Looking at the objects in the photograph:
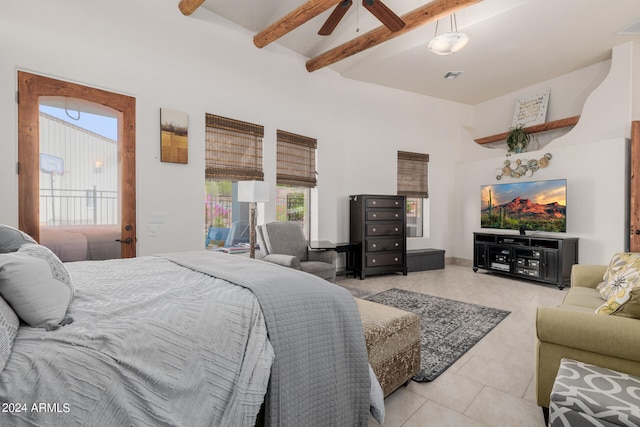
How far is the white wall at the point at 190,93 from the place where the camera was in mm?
2693

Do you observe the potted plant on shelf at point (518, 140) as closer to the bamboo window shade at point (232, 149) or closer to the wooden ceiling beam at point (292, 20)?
the wooden ceiling beam at point (292, 20)

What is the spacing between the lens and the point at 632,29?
4059 mm

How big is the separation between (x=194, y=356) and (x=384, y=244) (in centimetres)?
444

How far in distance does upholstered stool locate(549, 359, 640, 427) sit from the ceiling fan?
9.69 ft

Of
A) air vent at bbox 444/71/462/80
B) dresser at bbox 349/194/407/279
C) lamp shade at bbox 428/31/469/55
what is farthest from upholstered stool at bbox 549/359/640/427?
air vent at bbox 444/71/462/80

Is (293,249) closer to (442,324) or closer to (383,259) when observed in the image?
(383,259)

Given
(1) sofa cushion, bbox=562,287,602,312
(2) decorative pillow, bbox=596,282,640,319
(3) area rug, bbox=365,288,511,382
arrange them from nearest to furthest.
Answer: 1. (2) decorative pillow, bbox=596,282,640,319
2. (1) sofa cushion, bbox=562,287,602,312
3. (3) area rug, bbox=365,288,511,382

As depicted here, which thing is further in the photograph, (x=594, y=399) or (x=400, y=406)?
(x=400, y=406)

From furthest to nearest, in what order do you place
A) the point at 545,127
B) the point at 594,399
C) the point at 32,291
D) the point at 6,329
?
1. the point at 545,127
2. the point at 594,399
3. the point at 32,291
4. the point at 6,329

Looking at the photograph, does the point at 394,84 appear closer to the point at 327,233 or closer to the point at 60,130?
the point at 327,233

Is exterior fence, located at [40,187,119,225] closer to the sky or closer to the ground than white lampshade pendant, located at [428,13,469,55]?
closer to the ground

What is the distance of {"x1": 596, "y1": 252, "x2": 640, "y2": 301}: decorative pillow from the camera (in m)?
1.96

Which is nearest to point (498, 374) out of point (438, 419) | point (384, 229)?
point (438, 419)

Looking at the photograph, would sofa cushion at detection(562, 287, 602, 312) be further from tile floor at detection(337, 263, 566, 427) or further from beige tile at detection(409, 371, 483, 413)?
beige tile at detection(409, 371, 483, 413)
